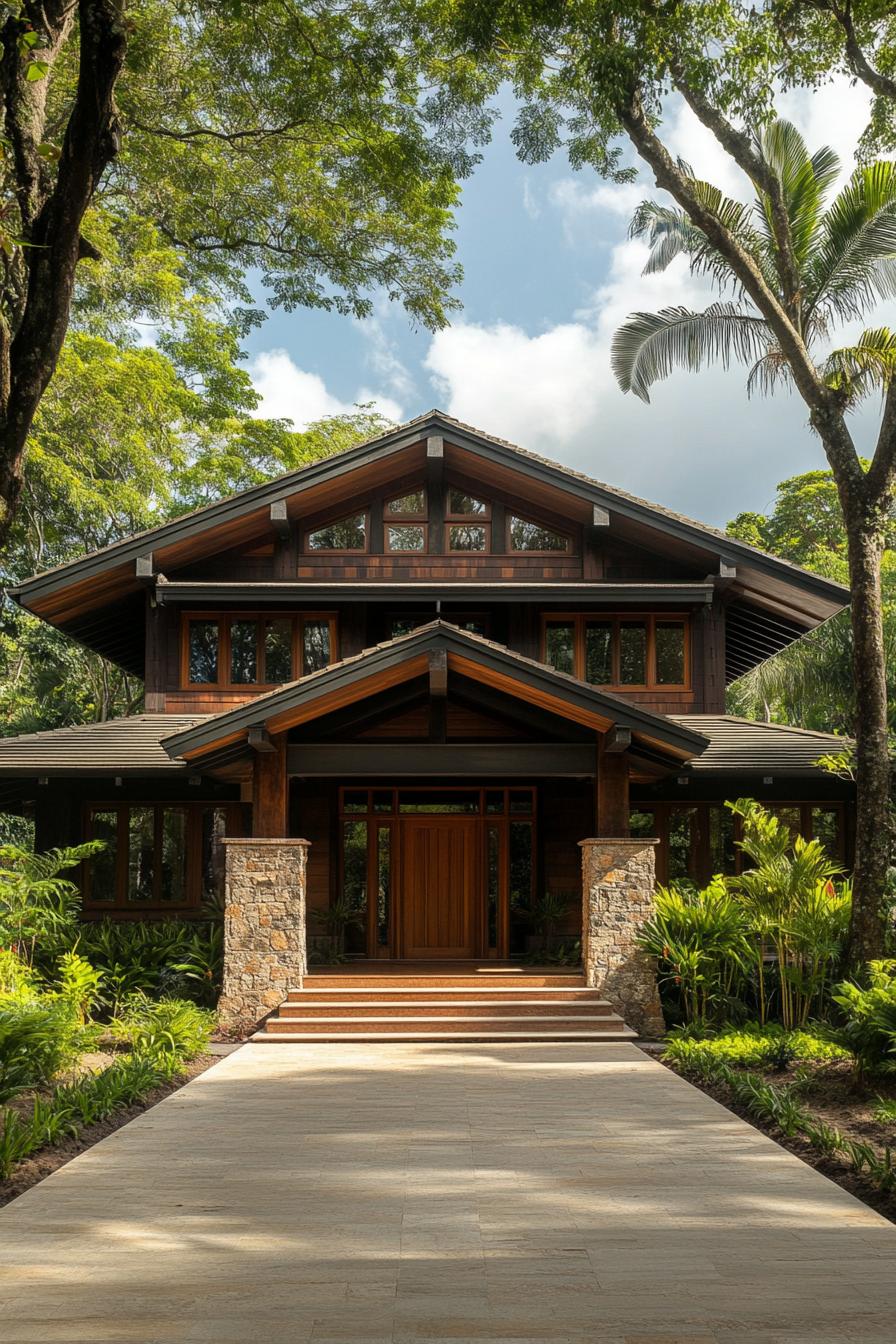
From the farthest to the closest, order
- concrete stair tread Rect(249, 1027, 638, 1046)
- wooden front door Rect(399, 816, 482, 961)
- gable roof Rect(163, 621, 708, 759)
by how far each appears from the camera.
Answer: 1. wooden front door Rect(399, 816, 482, 961)
2. gable roof Rect(163, 621, 708, 759)
3. concrete stair tread Rect(249, 1027, 638, 1046)

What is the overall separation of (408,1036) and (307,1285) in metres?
6.99

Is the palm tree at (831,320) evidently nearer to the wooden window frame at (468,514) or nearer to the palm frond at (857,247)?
the palm frond at (857,247)

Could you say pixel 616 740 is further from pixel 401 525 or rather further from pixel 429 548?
pixel 401 525

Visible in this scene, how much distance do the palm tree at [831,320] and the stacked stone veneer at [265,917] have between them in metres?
5.76

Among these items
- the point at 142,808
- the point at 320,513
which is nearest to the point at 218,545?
the point at 320,513

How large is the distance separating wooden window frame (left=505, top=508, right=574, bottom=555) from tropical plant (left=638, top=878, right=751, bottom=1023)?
6.23 metres

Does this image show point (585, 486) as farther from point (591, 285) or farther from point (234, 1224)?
point (591, 285)

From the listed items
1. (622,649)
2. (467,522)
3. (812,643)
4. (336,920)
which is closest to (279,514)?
(467,522)

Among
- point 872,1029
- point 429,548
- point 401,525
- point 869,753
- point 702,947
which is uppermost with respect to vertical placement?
point 401,525

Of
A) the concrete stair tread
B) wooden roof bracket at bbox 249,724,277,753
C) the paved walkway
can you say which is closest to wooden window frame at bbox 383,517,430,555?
wooden roof bracket at bbox 249,724,277,753

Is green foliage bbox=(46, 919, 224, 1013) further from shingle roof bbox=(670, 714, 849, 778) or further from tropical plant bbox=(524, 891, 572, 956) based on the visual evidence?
shingle roof bbox=(670, 714, 849, 778)

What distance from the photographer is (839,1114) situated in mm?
7754

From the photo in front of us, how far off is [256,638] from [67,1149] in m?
10.1

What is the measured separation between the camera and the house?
14828 mm
